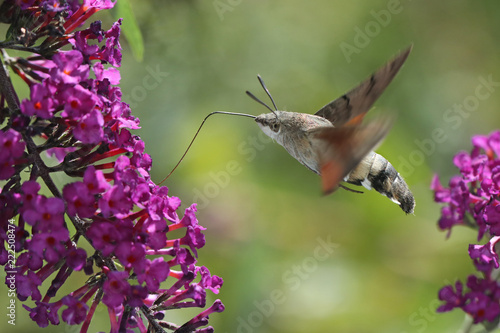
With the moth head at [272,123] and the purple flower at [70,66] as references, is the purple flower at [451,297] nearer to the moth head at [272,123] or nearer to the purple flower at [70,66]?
the moth head at [272,123]

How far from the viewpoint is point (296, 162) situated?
13.1 ft

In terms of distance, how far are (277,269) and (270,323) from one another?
0.36 metres

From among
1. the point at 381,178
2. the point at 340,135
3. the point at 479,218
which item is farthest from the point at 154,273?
the point at 479,218

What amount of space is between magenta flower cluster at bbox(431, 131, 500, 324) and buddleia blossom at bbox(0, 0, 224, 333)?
3.43 ft

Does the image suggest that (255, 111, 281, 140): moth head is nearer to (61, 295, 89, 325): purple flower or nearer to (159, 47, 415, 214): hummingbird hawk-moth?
(159, 47, 415, 214): hummingbird hawk-moth

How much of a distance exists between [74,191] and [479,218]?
149 centimetres

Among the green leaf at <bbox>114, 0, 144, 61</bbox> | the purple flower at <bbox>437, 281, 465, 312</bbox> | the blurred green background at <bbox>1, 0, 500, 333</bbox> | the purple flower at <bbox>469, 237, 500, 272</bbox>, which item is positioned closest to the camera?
the green leaf at <bbox>114, 0, 144, 61</bbox>

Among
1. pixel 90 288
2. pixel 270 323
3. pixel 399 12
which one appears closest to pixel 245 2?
pixel 399 12

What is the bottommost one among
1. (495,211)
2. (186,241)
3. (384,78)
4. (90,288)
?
(90,288)

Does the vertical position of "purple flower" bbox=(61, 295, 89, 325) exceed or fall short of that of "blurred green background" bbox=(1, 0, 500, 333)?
it exceeds it

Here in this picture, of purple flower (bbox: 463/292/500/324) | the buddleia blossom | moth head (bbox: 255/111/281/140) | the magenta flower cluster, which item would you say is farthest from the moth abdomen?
the buddleia blossom

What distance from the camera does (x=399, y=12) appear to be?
4.84 meters

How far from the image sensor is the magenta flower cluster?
78.9 inches

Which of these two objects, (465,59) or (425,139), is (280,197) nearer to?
(425,139)
